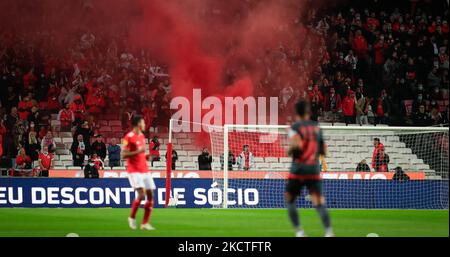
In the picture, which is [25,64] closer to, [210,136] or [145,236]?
[210,136]

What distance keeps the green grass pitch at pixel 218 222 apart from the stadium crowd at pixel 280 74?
5.48 meters

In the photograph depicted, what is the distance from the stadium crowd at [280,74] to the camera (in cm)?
2611

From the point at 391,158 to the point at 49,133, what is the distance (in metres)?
10.2

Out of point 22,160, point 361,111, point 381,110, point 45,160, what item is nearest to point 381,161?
point 361,111

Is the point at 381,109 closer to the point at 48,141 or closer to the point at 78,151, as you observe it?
the point at 78,151

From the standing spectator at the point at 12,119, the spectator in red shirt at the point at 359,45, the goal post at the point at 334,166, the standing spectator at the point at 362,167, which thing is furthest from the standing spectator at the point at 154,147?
the spectator in red shirt at the point at 359,45

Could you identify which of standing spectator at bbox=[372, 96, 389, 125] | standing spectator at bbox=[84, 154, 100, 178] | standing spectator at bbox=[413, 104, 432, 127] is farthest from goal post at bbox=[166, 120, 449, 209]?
standing spectator at bbox=[84, 154, 100, 178]

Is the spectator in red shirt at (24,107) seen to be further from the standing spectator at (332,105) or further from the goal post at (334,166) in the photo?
the standing spectator at (332,105)

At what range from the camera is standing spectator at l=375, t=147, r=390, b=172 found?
23797mm

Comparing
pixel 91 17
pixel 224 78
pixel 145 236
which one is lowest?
pixel 145 236

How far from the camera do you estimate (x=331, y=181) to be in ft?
74.9

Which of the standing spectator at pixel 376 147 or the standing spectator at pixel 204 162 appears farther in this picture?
the standing spectator at pixel 376 147

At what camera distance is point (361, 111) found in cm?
2688

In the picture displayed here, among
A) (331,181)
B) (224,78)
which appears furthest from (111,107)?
(331,181)
